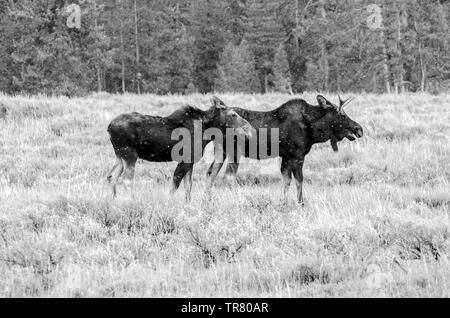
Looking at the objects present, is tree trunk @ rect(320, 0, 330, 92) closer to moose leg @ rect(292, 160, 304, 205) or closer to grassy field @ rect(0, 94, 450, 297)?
grassy field @ rect(0, 94, 450, 297)

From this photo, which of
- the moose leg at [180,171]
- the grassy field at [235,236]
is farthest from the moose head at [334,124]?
the moose leg at [180,171]

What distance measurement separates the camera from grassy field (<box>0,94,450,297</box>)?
5422mm

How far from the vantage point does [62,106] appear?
63.0ft

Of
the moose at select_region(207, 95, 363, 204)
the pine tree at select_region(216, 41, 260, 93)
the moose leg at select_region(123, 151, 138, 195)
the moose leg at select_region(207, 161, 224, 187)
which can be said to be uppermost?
the pine tree at select_region(216, 41, 260, 93)

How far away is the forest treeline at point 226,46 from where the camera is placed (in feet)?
114

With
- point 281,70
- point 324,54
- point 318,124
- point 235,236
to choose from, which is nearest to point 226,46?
point 281,70

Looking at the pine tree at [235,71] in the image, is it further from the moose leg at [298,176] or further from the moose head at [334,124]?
the moose leg at [298,176]

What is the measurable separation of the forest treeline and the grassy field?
22.7m

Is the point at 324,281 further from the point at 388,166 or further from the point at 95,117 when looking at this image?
the point at 95,117

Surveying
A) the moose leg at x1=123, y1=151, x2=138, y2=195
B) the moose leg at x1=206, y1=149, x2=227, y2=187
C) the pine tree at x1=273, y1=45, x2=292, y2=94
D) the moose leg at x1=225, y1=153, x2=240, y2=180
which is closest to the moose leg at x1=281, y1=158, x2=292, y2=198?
the moose leg at x1=225, y1=153, x2=240, y2=180

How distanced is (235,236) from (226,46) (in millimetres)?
47233

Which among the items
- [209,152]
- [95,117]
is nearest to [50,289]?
[209,152]

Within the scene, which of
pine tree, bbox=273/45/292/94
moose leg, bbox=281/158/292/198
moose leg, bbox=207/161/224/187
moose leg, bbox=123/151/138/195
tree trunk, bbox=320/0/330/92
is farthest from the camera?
pine tree, bbox=273/45/292/94

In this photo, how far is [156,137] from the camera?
30.4ft
